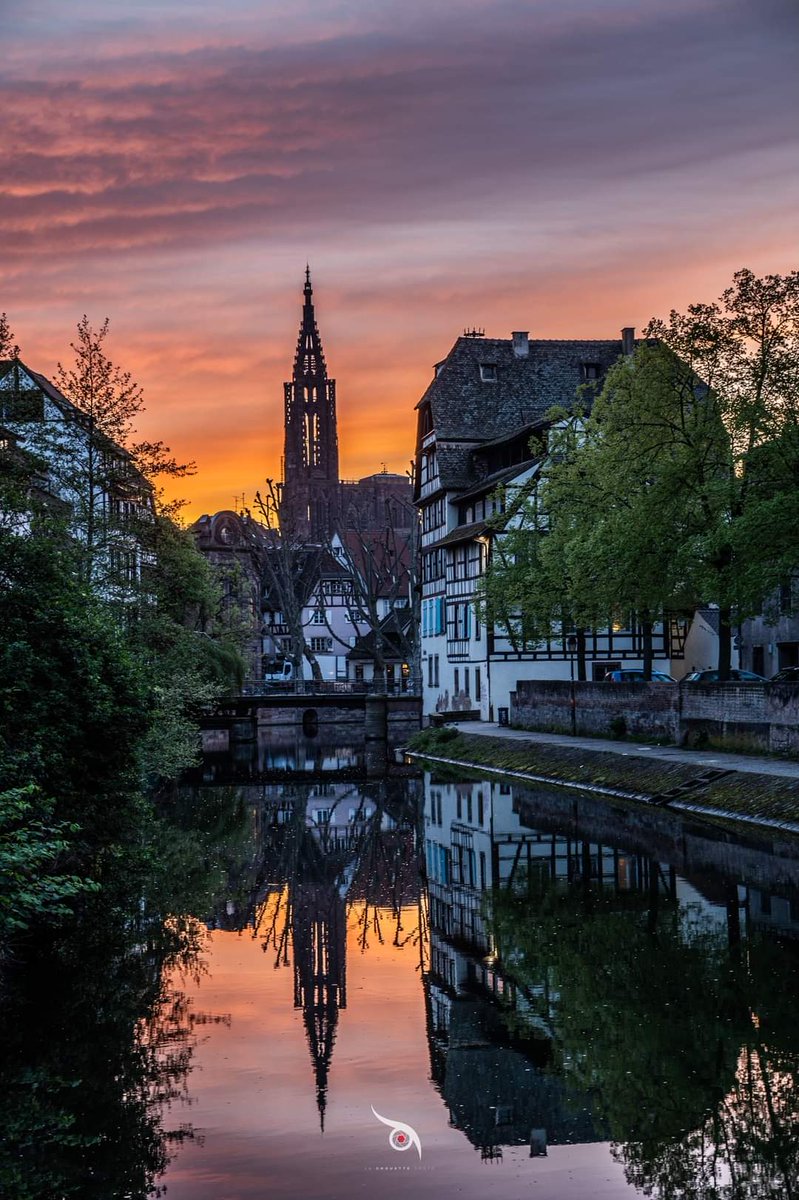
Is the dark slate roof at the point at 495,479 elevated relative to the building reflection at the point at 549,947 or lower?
elevated

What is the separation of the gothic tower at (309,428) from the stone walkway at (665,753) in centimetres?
13119

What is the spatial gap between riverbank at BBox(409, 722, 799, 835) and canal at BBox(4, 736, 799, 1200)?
2.14 meters

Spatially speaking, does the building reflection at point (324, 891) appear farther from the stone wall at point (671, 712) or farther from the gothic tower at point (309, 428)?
the gothic tower at point (309, 428)

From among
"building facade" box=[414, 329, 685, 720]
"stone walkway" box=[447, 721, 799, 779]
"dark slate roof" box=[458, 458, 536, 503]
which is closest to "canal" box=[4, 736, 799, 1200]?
"stone walkway" box=[447, 721, 799, 779]

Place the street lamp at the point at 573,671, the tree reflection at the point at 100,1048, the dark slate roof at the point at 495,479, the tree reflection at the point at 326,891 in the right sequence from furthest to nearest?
1. the dark slate roof at the point at 495,479
2. the street lamp at the point at 573,671
3. the tree reflection at the point at 326,891
4. the tree reflection at the point at 100,1048

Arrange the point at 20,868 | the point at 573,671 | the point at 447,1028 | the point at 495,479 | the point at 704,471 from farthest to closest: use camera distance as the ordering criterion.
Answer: the point at 495,479
the point at 573,671
the point at 704,471
the point at 447,1028
the point at 20,868

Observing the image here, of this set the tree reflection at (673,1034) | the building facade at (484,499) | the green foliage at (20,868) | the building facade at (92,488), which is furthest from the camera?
the building facade at (484,499)

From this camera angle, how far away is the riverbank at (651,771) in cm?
3416

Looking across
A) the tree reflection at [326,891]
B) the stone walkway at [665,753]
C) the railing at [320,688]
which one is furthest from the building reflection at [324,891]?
the railing at [320,688]

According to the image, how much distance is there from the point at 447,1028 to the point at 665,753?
1103 inches

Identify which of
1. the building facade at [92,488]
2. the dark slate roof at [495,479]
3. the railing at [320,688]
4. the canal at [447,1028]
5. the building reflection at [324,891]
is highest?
the dark slate roof at [495,479]

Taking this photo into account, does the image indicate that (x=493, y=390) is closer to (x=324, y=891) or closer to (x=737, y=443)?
(x=737, y=443)

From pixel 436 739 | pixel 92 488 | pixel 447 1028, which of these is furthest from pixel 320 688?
pixel 447 1028

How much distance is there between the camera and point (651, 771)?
41531 mm
